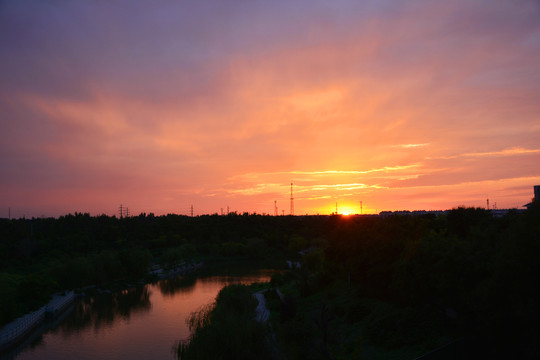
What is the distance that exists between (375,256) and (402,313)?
5.66 m

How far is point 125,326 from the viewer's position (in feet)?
92.7

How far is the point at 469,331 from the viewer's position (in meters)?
12.4

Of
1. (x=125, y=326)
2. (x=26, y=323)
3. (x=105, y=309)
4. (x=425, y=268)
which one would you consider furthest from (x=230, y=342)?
(x=105, y=309)

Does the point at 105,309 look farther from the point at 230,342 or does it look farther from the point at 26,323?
the point at 230,342

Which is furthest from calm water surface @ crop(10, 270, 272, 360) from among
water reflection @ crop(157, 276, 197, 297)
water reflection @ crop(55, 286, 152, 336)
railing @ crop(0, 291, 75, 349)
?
railing @ crop(0, 291, 75, 349)

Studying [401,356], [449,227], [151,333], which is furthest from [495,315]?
[151,333]

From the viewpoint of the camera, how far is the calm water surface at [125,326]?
22.5 meters

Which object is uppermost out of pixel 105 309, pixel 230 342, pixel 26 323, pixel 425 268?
pixel 425 268

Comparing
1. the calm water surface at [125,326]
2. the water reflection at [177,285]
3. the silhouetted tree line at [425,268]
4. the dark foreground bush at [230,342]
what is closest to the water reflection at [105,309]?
the calm water surface at [125,326]

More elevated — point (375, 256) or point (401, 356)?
point (375, 256)

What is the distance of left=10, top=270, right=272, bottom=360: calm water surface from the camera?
22.5m

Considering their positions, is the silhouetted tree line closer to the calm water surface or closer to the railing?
the railing

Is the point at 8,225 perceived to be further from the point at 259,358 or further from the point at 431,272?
the point at 431,272

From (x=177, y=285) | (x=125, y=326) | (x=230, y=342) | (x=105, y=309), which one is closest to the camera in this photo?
(x=230, y=342)
